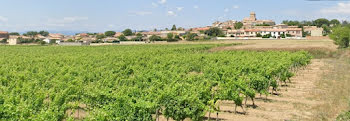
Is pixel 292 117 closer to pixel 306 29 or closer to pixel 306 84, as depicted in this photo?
pixel 306 84

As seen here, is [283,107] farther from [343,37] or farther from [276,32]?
[276,32]

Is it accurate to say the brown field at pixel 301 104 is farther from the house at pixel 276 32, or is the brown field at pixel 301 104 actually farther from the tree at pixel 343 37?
the house at pixel 276 32

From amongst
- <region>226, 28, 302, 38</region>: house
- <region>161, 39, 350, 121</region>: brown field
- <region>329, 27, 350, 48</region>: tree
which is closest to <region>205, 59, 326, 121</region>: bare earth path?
<region>161, 39, 350, 121</region>: brown field

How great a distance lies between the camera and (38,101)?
15.5m

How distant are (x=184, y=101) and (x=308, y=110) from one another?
853cm

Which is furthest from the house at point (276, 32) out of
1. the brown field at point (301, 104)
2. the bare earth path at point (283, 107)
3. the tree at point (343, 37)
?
the bare earth path at point (283, 107)

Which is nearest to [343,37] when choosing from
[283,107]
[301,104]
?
[301,104]

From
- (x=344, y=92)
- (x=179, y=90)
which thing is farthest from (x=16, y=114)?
(x=344, y=92)

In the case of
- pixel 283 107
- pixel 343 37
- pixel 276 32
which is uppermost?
pixel 276 32

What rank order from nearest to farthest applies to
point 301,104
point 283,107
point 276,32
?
point 283,107, point 301,104, point 276,32

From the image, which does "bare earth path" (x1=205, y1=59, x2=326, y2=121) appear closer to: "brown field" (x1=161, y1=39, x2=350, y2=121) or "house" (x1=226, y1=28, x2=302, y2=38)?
"brown field" (x1=161, y1=39, x2=350, y2=121)

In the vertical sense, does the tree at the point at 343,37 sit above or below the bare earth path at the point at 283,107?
above

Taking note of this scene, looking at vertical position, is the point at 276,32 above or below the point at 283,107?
above

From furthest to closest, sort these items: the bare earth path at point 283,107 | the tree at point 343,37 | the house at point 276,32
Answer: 1. the house at point 276,32
2. the tree at point 343,37
3. the bare earth path at point 283,107
